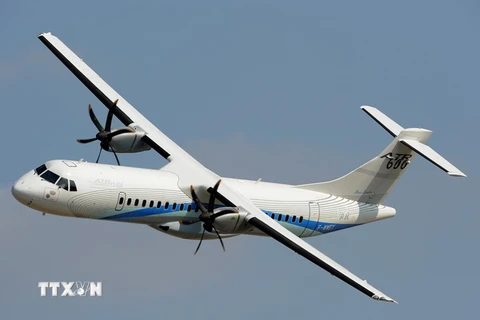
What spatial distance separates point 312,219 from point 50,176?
11885mm

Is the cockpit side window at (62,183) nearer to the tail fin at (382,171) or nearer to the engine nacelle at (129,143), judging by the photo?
the engine nacelle at (129,143)

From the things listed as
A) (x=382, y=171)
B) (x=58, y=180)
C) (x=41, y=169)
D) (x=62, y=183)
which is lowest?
(x=62, y=183)

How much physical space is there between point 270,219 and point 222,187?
242 centimetres

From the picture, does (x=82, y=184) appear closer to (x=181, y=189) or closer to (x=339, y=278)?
(x=181, y=189)

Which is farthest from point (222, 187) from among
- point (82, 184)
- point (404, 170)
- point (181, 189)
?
point (404, 170)

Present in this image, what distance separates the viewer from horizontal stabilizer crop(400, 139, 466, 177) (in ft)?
156

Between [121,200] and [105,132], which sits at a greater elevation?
[105,132]

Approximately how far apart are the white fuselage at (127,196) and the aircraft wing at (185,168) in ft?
3.03

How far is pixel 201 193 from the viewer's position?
4609 centimetres

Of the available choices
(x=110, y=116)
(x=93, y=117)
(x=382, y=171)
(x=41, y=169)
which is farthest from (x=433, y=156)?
(x=41, y=169)

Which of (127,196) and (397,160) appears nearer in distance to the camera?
(127,196)

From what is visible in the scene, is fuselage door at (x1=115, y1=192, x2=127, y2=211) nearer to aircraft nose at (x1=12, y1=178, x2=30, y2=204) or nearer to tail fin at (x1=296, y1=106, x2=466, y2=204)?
aircraft nose at (x1=12, y1=178, x2=30, y2=204)

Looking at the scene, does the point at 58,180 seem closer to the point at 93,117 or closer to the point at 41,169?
the point at 41,169

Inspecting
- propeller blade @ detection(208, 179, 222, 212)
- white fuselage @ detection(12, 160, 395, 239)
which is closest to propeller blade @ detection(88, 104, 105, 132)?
white fuselage @ detection(12, 160, 395, 239)
